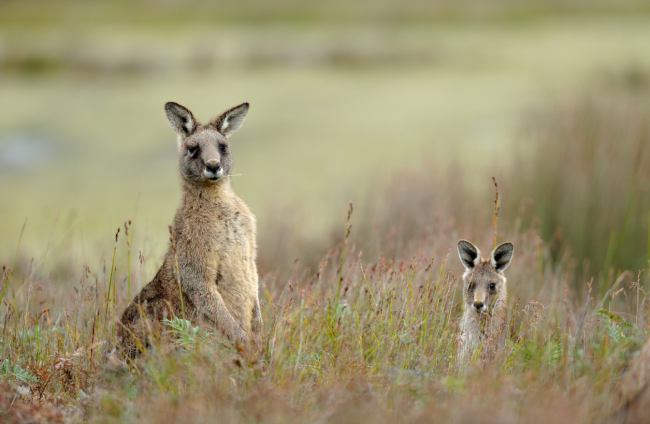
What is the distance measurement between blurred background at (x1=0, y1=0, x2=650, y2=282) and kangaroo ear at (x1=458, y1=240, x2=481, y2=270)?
0.96 metres

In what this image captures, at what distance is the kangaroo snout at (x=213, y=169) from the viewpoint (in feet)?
13.4

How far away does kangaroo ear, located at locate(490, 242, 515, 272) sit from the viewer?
4480 millimetres

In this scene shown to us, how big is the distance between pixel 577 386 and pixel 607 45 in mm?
25645

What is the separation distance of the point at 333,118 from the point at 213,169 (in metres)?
14.1

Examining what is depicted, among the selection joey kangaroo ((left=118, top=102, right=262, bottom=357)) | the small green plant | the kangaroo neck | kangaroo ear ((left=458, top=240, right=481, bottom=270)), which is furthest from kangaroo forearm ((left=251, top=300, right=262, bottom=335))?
kangaroo ear ((left=458, top=240, right=481, bottom=270))

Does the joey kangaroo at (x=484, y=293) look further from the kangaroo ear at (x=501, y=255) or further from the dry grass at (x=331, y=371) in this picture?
the dry grass at (x=331, y=371)

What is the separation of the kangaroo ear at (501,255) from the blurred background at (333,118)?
1174mm

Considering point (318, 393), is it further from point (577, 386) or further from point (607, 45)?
point (607, 45)

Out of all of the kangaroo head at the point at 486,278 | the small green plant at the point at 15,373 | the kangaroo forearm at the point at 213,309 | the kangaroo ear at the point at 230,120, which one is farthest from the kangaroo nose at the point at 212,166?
the kangaroo head at the point at 486,278

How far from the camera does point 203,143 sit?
4.21 metres

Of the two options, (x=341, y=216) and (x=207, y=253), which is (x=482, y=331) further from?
(x=341, y=216)

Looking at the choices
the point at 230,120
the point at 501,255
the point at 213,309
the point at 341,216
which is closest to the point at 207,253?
the point at 213,309

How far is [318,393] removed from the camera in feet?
10.5

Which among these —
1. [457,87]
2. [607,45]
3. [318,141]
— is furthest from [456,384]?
[607,45]
